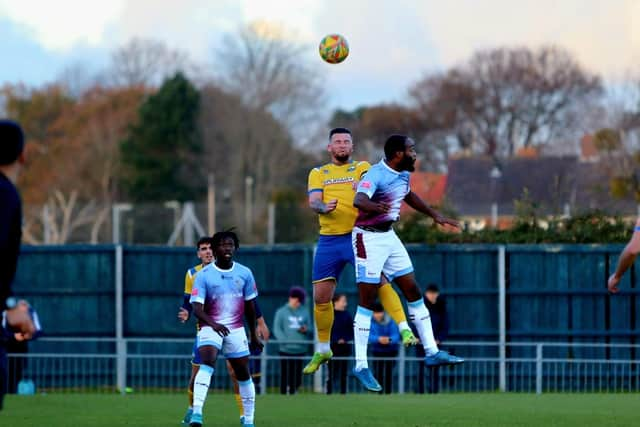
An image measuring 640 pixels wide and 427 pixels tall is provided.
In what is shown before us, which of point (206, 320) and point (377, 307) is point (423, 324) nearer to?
point (206, 320)

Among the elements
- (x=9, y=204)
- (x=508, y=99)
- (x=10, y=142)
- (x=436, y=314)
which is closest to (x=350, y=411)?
(x=436, y=314)

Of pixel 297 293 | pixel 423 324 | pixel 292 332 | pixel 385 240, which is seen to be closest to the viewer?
pixel 385 240

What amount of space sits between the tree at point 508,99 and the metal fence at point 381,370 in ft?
181

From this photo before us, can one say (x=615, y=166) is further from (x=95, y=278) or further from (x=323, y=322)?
(x=323, y=322)

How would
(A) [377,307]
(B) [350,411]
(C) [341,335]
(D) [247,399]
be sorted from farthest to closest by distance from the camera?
(C) [341,335], (A) [377,307], (B) [350,411], (D) [247,399]

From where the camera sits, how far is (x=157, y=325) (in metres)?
27.1

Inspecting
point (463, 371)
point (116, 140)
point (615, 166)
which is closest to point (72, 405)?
point (463, 371)

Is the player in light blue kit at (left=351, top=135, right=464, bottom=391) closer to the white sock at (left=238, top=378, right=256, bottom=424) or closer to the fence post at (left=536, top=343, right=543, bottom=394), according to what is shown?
the white sock at (left=238, top=378, right=256, bottom=424)

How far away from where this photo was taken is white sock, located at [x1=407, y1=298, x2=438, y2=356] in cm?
1492

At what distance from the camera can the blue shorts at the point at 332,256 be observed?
50.6 feet

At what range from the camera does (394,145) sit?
14.5 metres

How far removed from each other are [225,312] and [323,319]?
1.19 metres

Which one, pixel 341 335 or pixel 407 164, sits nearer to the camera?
pixel 407 164

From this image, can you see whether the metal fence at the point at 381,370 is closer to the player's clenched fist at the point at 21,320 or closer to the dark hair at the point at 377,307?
the player's clenched fist at the point at 21,320
